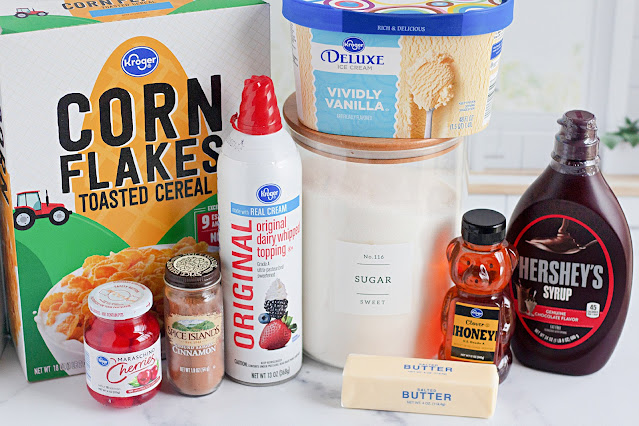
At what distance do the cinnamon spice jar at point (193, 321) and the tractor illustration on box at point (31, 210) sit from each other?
0.42 feet

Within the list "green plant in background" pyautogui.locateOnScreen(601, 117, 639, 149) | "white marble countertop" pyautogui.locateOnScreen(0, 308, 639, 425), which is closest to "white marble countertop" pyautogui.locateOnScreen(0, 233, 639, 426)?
"white marble countertop" pyautogui.locateOnScreen(0, 308, 639, 425)

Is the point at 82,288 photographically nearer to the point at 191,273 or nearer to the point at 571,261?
the point at 191,273

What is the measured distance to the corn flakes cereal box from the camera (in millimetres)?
850

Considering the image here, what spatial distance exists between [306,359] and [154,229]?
24cm

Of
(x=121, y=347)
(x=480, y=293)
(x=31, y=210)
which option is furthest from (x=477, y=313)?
(x=31, y=210)

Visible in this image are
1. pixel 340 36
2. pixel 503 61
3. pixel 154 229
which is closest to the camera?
pixel 340 36

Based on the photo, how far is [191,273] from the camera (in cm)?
89

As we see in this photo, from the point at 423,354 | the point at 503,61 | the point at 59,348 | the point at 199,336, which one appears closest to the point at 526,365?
the point at 423,354

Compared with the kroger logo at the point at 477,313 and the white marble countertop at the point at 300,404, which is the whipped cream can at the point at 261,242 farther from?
the kroger logo at the point at 477,313

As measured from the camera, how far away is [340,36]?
0.85 m

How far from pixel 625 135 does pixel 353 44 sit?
88cm

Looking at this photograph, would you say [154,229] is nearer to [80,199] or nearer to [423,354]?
[80,199]

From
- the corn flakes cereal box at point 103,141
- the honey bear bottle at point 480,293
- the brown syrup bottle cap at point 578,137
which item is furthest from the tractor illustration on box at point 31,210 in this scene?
the brown syrup bottle cap at point 578,137

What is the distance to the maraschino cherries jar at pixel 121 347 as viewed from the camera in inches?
34.7
